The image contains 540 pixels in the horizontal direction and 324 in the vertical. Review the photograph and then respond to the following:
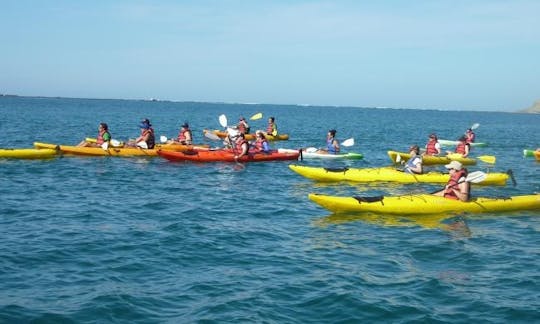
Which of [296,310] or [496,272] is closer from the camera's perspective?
[296,310]

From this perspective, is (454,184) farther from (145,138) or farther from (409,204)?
(145,138)

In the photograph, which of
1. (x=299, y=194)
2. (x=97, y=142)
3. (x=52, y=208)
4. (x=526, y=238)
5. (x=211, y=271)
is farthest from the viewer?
(x=97, y=142)

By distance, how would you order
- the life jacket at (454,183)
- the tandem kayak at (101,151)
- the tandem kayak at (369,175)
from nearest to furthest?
the life jacket at (454,183), the tandem kayak at (369,175), the tandem kayak at (101,151)

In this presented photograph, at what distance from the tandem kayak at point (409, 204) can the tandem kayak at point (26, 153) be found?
12.6m

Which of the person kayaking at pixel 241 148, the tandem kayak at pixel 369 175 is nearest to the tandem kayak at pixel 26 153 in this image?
the person kayaking at pixel 241 148

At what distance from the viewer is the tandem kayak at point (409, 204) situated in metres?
13.2

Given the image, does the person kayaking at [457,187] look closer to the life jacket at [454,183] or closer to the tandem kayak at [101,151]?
the life jacket at [454,183]

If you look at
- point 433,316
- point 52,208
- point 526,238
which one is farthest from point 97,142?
point 433,316

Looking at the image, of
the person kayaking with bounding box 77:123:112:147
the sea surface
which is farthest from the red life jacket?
the person kayaking with bounding box 77:123:112:147

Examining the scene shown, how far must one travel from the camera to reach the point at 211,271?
9219 millimetres

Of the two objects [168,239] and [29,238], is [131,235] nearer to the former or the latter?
[168,239]

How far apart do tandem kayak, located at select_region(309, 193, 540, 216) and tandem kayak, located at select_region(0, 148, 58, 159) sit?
12551 mm

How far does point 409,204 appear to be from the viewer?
13445 millimetres

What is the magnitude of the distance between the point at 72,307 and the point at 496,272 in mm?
6842
